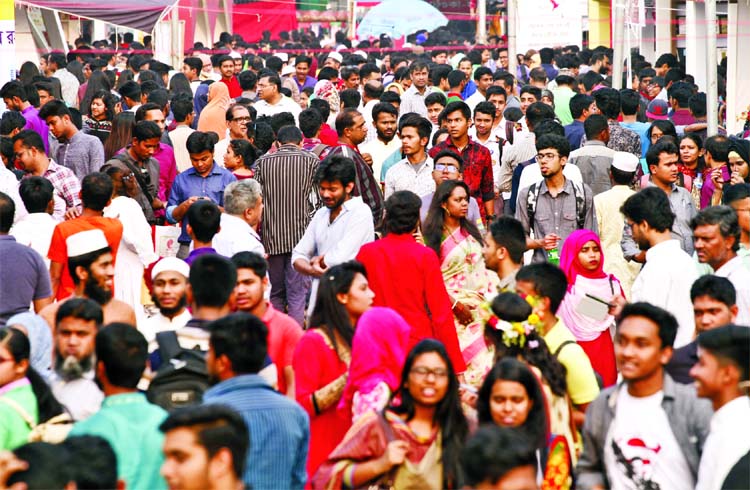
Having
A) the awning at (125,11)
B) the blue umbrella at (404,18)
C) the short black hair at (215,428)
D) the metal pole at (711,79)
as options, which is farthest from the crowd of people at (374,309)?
the blue umbrella at (404,18)

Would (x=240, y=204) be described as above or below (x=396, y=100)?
below

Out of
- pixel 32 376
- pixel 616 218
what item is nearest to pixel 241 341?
pixel 32 376

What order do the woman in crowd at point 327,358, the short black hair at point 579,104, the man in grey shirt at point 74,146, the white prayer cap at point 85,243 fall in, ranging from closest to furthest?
1. the woman in crowd at point 327,358
2. the white prayer cap at point 85,243
3. the man in grey shirt at point 74,146
4. the short black hair at point 579,104

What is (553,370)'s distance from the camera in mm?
6055

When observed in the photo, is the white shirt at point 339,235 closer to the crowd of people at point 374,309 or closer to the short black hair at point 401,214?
the crowd of people at point 374,309

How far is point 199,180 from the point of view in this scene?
35.0 ft

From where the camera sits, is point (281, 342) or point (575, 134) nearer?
point (281, 342)

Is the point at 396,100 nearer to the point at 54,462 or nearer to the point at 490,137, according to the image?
the point at 490,137

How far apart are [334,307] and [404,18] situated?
3133 cm

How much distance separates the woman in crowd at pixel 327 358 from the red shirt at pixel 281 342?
7.7 inches

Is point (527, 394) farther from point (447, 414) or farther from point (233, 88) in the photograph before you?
point (233, 88)

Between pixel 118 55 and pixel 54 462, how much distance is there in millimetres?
22883

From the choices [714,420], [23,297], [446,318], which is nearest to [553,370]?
[714,420]

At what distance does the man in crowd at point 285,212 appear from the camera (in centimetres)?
1066
